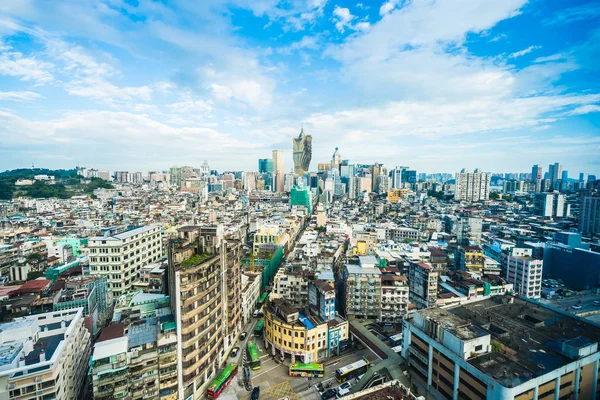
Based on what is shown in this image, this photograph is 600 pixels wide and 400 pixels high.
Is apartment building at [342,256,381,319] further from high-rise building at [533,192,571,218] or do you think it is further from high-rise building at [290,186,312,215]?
high-rise building at [533,192,571,218]

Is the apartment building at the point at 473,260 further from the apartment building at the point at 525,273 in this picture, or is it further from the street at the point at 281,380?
the street at the point at 281,380

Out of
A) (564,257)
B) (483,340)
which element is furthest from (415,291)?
(564,257)

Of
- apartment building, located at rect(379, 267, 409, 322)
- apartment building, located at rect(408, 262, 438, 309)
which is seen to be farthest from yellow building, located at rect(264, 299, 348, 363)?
apartment building, located at rect(408, 262, 438, 309)

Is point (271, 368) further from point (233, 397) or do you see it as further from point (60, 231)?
point (60, 231)

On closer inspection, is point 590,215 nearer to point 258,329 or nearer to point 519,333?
point 519,333

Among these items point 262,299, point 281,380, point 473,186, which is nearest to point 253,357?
point 281,380

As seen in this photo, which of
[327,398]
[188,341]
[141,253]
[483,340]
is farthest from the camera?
[141,253]
